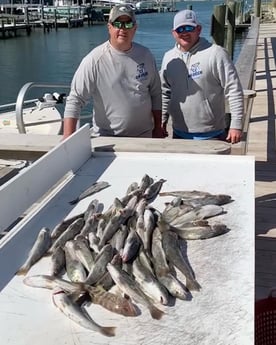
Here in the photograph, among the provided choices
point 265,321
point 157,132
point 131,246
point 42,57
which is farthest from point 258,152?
point 42,57

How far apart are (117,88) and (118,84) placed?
27mm

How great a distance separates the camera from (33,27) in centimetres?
5875

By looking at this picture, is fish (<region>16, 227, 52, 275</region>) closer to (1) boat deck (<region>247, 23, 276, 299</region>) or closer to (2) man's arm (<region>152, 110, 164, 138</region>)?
(1) boat deck (<region>247, 23, 276, 299</region>)

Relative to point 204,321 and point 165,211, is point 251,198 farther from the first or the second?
point 204,321

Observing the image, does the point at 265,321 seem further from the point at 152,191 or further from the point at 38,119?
the point at 38,119

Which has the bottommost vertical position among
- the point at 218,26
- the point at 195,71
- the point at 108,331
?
the point at 108,331

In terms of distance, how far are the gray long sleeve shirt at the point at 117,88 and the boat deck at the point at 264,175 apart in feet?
3.82

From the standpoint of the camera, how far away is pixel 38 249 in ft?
6.10

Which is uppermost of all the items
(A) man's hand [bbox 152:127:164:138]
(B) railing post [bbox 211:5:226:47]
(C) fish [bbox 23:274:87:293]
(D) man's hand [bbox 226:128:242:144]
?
(B) railing post [bbox 211:5:226:47]

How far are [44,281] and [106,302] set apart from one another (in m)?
0.24

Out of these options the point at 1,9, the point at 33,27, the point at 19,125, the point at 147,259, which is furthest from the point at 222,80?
the point at 1,9

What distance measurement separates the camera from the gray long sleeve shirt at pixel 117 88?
3297mm

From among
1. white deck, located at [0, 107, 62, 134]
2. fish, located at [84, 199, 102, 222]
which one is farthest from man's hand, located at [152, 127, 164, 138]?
white deck, located at [0, 107, 62, 134]

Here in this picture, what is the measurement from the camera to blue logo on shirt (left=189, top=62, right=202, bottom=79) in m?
3.38
